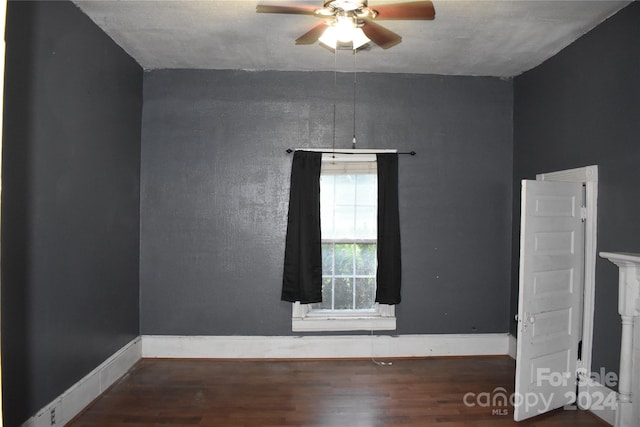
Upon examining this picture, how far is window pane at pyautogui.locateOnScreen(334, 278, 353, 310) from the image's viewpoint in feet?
14.2

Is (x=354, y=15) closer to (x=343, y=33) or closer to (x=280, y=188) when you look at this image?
(x=343, y=33)

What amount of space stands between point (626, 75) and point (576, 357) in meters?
2.17

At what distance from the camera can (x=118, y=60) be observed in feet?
12.0

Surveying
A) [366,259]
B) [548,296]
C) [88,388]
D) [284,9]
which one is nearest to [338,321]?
[366,259]

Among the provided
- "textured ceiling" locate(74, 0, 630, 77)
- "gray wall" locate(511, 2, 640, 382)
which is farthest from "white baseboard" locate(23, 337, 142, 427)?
"gray wall" locate(511, 2, 640, 382)

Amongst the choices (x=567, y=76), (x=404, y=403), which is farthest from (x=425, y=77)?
(x=404, y=403)

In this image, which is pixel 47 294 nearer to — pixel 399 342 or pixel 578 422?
pixel 399 342

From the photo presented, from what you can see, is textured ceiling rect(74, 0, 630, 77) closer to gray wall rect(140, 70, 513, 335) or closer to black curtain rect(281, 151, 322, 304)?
gray wall rect(140, 70, 513, 335)

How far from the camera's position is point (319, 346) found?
4207 millimetres

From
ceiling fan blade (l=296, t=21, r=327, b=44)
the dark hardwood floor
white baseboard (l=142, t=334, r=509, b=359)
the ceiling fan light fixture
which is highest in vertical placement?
ceiling fan blade (l=296, t=21, r=327, b=44)

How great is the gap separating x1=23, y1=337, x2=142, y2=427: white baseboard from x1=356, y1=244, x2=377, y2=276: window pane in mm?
2393

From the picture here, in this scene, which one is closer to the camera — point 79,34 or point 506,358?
point 79,34

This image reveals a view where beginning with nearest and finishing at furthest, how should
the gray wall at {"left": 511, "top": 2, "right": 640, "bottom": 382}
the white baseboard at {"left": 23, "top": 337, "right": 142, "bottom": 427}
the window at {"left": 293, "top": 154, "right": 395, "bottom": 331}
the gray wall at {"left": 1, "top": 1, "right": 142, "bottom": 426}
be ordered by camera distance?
the gray wall at {"left": 1, "top": 1, "right": 142, "bottom": 426} → the white baseboard at {"left": 23, "top": 337, "right": 142, "bottom": 427} → the gray wall at {"left": 511, "top": 2, "right": 640, "bottom": 382} → the window at {"left": 293, "top": 154, "right": 395, "bottom": 331}

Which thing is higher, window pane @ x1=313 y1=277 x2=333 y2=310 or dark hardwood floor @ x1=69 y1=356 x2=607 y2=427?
window pane @ x1=313 y1=277 x2=333 y2=310
